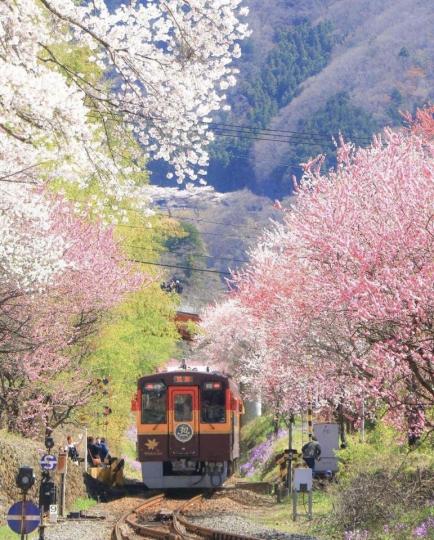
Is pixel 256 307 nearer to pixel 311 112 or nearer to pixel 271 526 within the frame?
pixel 271 526

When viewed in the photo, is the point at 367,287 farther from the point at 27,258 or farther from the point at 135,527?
the point at 27,258

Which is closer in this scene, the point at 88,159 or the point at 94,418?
the point at 88,159

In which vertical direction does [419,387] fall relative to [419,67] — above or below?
below

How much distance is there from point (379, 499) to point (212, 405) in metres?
11.2

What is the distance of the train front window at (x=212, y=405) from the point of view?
26.5m

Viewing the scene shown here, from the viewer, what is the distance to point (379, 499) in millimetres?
15570

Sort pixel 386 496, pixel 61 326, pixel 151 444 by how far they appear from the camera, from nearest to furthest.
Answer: pixel 386 496 < pixel 61 326 < pixel 151 444

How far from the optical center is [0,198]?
1331cm

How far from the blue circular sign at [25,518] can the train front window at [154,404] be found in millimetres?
12952

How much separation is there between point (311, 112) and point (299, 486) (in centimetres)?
17630

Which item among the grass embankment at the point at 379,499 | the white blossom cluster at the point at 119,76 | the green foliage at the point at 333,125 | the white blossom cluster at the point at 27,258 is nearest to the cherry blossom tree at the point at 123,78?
the white blossom cluster at the point at 119,76

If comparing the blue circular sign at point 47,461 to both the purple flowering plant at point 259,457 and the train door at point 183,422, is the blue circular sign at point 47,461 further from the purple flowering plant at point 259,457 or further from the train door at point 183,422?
the purple flowering plant at point 259,457

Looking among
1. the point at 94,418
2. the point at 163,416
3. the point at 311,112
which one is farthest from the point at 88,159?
the point at 311,112

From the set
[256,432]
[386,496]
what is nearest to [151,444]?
[386,496]
